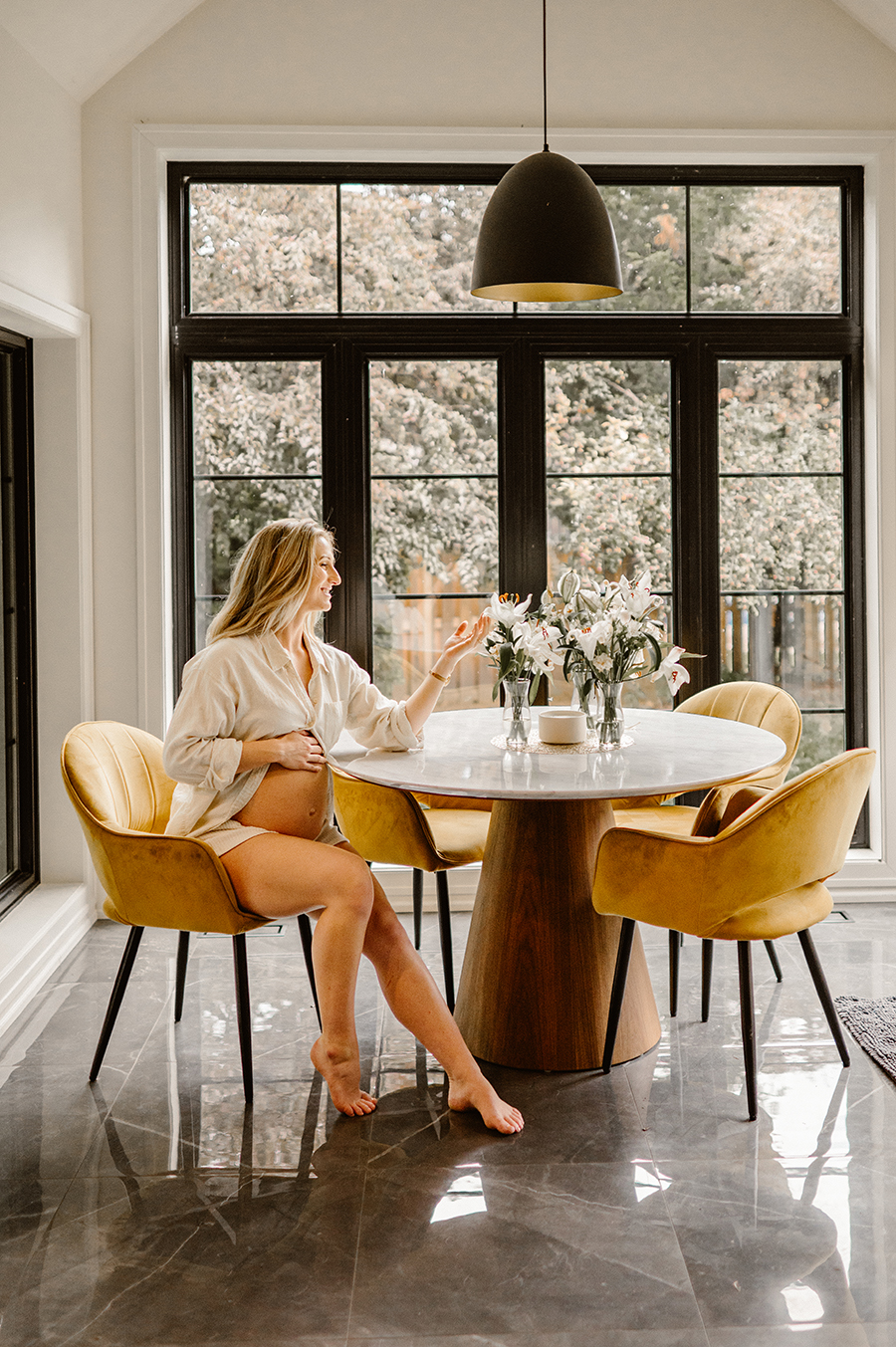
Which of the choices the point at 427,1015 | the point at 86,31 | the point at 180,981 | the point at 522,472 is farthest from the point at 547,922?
the point at 86,31

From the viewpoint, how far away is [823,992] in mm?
2916

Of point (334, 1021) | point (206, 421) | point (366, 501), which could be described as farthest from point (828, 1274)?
point (206, 421)

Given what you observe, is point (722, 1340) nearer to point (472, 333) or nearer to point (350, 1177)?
point (350, 1177)

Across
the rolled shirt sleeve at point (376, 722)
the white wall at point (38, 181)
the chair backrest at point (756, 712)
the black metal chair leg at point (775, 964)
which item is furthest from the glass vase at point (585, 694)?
the white wall at point (38, 181)

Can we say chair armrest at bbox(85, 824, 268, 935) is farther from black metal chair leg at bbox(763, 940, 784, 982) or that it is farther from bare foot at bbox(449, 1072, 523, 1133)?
black metal chair leg at bbox(763, 940, 784, 982)

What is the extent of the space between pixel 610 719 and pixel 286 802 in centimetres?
89

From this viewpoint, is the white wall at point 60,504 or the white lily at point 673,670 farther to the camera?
the white wall at point 60,504

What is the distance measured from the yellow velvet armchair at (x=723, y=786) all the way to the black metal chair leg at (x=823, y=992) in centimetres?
38

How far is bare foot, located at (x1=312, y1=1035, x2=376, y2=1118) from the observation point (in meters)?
2.75

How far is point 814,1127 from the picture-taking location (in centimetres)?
266

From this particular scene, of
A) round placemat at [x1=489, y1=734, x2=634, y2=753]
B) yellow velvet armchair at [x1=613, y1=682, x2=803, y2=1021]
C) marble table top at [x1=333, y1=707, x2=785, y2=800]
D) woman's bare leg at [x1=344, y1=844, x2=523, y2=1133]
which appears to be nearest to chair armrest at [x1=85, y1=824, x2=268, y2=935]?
woman's bare leg at [x1=344, y1=844, x2=523, y2=1133]

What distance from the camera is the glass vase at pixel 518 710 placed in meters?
3.14

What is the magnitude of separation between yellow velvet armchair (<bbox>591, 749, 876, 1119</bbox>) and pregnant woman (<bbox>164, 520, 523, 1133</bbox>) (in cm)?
53

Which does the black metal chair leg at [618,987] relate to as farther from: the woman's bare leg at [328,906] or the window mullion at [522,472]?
the window mullion at [522,472]
